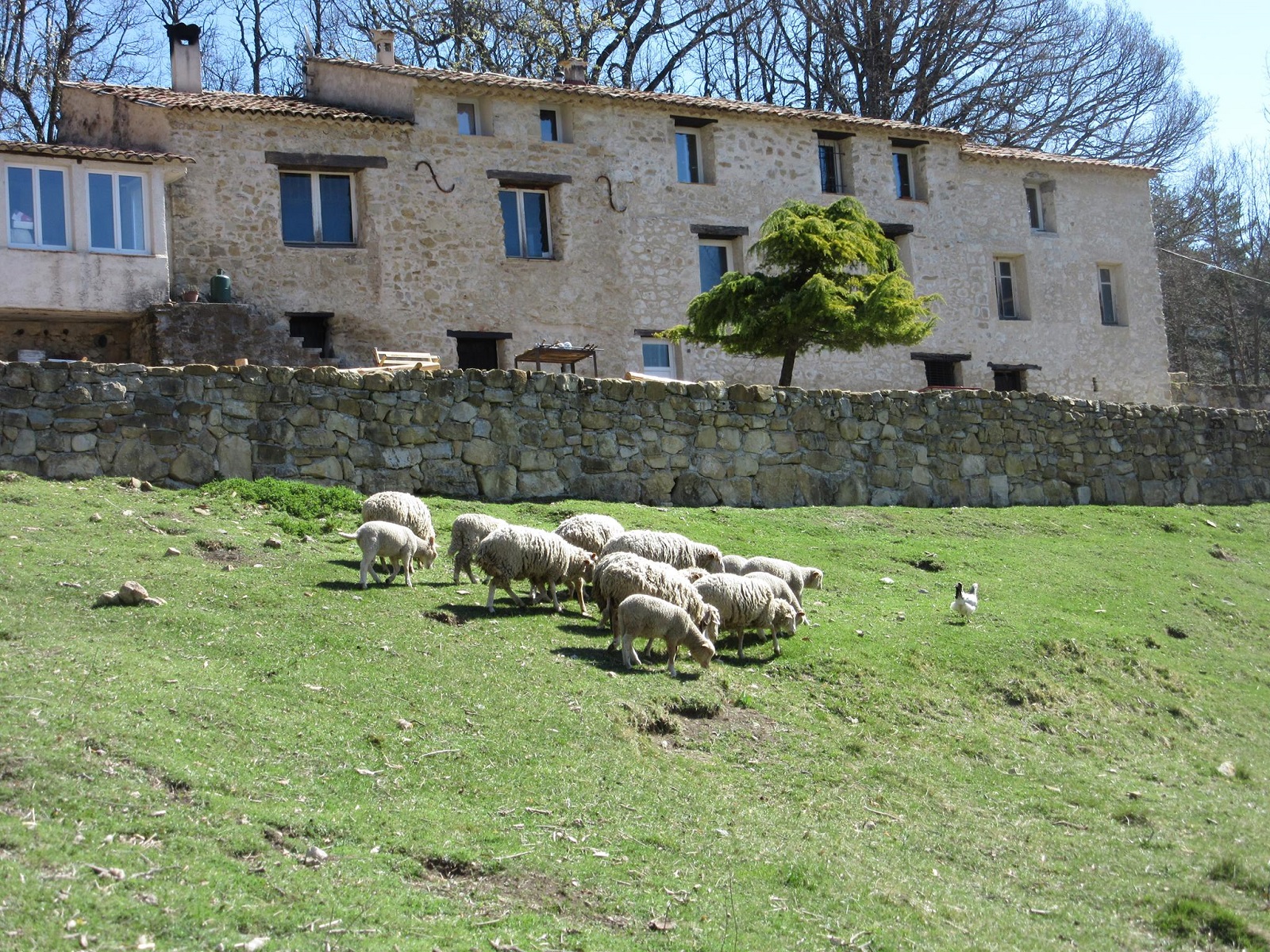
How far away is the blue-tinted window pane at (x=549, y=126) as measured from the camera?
2878 centimetres

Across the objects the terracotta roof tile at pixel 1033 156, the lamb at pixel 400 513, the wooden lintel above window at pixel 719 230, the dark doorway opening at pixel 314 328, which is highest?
the terracotta roof tile at pixel 1033 156

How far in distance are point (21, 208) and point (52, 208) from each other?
1.56 ft

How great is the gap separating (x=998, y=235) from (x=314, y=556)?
82.9 ft

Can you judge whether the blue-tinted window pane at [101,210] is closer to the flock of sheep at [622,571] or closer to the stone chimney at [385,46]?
the stone chimney at [385,46]

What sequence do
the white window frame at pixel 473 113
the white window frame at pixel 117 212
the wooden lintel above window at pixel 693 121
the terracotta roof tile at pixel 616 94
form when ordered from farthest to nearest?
the wooden lintel above window at pixel 693 121 < the white window frame at pixel 473 113 < the terracotta roof tile at pixel 616 94 < the white window frame at pixel 117 212

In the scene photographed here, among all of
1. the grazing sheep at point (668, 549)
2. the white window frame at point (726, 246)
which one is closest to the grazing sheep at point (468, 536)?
the grazing sheep at point (668, 549)

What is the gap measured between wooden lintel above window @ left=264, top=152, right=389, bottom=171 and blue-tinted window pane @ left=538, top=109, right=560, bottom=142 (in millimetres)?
3867

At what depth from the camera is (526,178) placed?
28.0 meters

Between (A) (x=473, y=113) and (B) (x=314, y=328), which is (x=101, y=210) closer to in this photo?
(B) (x=314, y=328)

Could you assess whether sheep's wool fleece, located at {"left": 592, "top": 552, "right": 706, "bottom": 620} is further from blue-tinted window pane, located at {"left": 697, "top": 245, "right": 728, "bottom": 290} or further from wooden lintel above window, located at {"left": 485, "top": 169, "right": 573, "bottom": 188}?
blue-tinted window pane, located at {"left": 697, "top": 245, "right": 728, "bottom": 290}

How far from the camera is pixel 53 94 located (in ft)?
100

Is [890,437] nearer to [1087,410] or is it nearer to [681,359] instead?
[1087,410]

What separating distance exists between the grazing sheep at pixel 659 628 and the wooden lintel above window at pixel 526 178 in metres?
18.8

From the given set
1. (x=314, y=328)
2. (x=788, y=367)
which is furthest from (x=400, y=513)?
(x=314, y=328)
